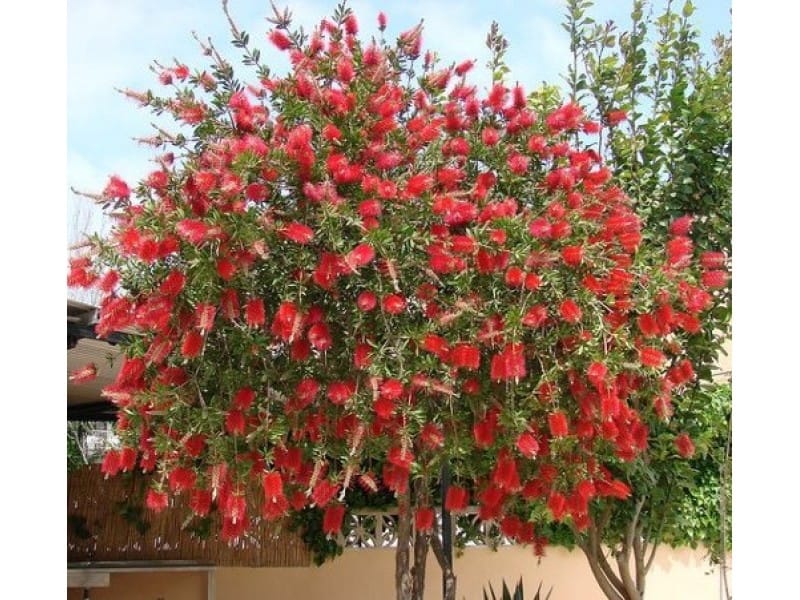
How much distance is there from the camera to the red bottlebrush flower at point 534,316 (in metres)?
4.52

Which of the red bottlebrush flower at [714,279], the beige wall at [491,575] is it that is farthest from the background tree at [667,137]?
the beige wall at [491,575]

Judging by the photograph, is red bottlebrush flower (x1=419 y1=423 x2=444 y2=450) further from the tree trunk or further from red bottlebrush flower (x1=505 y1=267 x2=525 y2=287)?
the tree trunk

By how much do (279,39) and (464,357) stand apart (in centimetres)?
176

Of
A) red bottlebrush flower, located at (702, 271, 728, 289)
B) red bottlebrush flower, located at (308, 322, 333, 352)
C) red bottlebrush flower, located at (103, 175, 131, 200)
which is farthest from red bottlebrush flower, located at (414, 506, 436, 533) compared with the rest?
red bottlebrush flower, located at (103, 175, 131, 200)

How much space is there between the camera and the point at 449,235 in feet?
15.4

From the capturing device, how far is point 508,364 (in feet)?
14.5

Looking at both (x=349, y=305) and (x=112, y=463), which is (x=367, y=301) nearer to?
(x=349, y=305)

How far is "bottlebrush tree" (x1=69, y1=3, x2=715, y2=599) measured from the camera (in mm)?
4414

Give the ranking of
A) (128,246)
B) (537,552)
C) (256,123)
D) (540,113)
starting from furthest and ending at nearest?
1. (537,552)
2. (540,113)
3. (256,123)
4. (128,246)

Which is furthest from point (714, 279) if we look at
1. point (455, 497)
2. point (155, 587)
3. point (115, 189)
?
point (155, 587)

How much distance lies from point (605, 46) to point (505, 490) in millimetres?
3250
